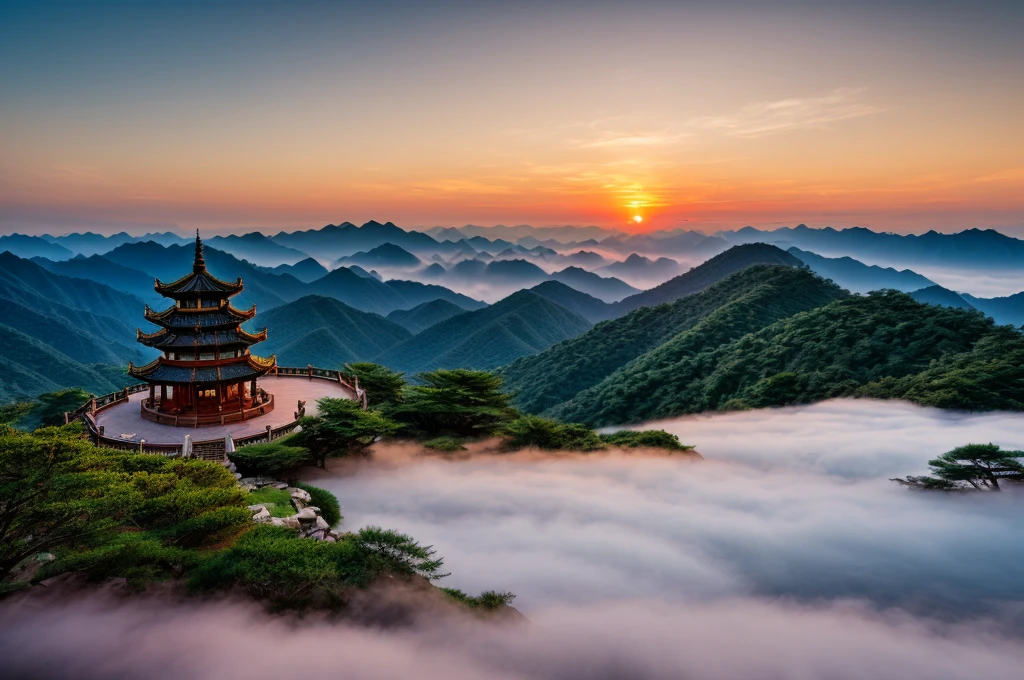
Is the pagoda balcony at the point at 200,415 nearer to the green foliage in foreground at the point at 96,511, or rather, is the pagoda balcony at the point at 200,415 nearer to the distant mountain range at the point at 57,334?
the green foliage in foreground at the point at 96,511

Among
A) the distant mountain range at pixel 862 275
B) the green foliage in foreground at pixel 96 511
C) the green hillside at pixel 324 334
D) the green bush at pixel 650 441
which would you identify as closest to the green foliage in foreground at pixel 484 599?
the green foliage in foreground at pixel 96 511

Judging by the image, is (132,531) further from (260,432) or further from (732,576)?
(732,576)

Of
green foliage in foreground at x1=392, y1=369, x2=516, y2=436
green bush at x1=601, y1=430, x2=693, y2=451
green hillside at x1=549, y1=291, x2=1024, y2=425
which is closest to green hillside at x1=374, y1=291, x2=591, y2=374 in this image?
green hillside at x1=549, y1=291, x2=1024, y2=425

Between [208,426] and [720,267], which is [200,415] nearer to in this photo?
[208,426]

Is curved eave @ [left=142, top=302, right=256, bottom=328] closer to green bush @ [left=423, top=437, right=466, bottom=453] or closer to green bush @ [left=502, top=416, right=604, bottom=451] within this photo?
green bush @ [left=423, top=437, right=466, bottom=453]

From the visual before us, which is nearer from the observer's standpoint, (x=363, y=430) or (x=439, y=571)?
(x=439, y=571)

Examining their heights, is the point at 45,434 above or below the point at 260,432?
above

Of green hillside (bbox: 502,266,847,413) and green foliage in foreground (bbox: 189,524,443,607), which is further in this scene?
green hillside (bbox: 502,266,847,413)

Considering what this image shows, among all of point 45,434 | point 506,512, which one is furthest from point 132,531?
point 506,512
